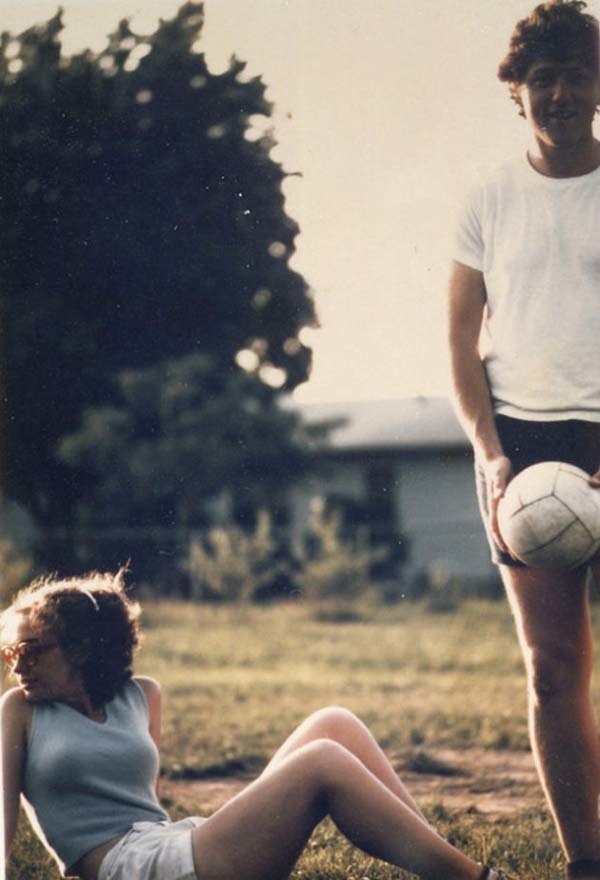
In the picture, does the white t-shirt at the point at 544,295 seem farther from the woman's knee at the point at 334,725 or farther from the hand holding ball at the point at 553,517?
the woman's knee at the point at 334,725

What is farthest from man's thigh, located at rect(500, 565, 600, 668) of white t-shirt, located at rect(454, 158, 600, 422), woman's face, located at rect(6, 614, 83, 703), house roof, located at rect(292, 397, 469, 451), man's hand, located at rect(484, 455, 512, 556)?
house roof, located at rect(292, 397, 469, 451)

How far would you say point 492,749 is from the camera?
453 centimetres

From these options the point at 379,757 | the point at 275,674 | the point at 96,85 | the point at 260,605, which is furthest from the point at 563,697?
the point at 260,605

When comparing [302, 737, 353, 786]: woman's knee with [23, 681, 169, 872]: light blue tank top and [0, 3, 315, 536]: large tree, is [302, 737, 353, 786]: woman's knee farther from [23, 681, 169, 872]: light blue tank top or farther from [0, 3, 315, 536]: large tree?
[0, 3, 315, 536]: large tree

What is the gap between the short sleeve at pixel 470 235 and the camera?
3.03 m

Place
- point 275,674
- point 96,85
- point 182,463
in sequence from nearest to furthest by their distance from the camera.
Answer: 1. point 96,85
2. point 182,463
3. point 275,674

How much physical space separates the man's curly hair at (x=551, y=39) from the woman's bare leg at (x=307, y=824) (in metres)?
1.73

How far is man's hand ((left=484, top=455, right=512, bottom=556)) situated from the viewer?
2875 mm

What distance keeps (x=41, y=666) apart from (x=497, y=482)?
1168mm

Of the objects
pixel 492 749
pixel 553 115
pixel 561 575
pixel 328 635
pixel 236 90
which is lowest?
pixel 328 635

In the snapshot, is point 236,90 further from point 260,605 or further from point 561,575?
point 260,605

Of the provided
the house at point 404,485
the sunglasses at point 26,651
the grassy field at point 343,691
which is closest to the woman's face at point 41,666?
the sunglasses at point 26,651

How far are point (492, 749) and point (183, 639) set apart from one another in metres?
3.51

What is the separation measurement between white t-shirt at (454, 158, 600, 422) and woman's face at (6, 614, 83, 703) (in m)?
1.24
